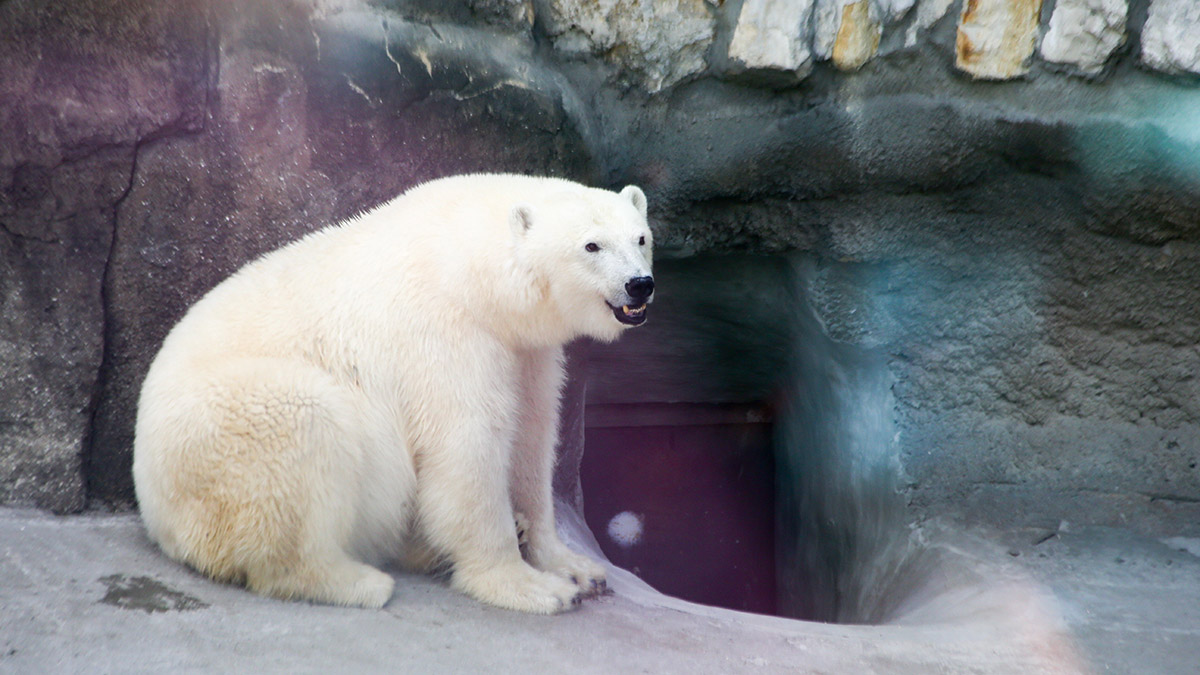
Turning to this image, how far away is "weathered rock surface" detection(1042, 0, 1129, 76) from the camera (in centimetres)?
331

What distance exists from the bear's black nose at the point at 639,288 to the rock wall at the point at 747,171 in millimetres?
1280

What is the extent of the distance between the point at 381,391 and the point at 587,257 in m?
0.73

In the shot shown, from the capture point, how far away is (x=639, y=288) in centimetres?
262

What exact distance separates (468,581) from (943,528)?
2098mm

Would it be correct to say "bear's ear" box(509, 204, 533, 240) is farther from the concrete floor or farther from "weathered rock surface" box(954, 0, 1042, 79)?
"weathered rock surface" box(954, 0, 1042, 79)

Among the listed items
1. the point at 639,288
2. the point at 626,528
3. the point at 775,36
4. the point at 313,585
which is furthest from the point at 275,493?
the point at 626,528

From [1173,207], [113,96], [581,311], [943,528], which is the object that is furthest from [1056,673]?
[113,96]

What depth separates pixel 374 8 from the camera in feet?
11.1

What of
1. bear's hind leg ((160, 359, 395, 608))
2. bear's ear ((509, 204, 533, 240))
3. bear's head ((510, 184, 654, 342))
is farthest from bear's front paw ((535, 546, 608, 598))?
bear's ear ((509, 204, 533, 240))

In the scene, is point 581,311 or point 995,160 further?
point 995,160

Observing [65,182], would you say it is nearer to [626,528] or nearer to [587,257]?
[587,257]

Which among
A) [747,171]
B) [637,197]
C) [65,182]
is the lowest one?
[65,182]

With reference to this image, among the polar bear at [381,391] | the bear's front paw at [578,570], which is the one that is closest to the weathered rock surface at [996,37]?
the polar bear at [381,391]

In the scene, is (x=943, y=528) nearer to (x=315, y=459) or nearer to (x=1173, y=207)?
(x=1173, y=207)
